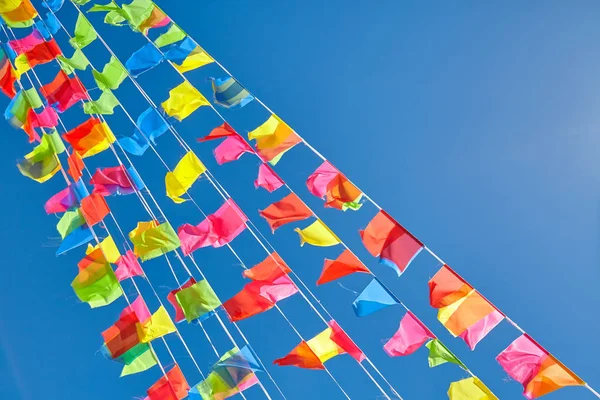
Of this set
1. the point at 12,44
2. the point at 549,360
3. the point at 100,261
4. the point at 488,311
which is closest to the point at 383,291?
the point at 488,311

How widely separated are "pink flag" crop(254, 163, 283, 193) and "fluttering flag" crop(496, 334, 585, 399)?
6.80ft

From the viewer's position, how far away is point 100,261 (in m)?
5.50

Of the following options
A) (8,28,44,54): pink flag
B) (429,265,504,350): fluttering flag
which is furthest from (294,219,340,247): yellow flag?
(8,28,44,54): pink flag

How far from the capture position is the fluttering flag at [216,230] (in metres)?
5.33

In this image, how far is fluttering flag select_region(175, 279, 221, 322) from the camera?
5.17m

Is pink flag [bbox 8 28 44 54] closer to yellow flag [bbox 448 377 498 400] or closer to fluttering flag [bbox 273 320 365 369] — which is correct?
fluttering flag [bbox 273 320 365 369]

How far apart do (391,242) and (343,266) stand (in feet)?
1.35

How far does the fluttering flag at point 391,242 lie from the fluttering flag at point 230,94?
1544 mm

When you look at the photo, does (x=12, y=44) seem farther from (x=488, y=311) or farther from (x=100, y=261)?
(x=488, y=311)

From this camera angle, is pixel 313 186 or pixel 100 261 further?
pixel 100 261

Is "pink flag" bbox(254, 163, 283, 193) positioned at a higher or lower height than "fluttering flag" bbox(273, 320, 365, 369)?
higher

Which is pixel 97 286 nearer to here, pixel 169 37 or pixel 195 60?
pixel 195 60

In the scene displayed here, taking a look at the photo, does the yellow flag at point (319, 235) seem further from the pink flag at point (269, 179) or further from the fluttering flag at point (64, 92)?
the fluttering flag at point (64, 92)

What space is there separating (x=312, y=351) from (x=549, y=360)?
65.9 inches
